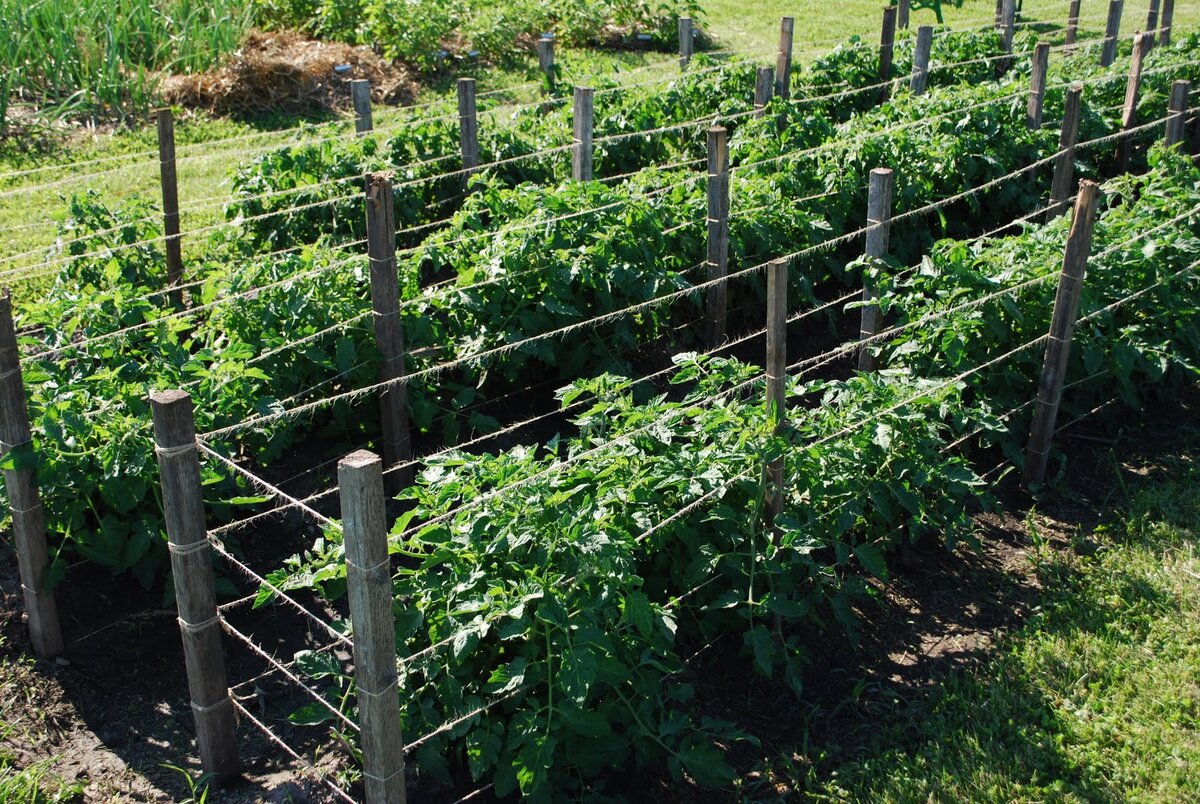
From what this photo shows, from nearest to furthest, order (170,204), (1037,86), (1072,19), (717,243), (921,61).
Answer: (717,243) < (170,204) < (1037,86) < (921,61) < (1072,19)

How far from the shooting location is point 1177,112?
8.12 m

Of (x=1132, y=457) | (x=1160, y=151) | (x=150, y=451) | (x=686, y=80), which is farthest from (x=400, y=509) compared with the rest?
(x=686, y=80)

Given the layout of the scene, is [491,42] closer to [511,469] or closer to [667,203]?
[667,203]

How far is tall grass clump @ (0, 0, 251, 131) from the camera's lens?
11312mm

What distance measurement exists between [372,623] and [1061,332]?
3.83 meters

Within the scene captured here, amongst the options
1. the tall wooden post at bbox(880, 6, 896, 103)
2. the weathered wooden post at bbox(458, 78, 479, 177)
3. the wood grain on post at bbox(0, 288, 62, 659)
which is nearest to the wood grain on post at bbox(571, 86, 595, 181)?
the weathered wooden post at bbox(458, 78, 479, 177)

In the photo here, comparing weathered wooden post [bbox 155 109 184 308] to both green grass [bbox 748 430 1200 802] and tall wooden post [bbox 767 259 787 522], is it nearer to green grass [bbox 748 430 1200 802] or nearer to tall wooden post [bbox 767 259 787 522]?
tall wooden post [bbox 767 259 787 522]

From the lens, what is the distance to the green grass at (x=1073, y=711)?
4160 mm

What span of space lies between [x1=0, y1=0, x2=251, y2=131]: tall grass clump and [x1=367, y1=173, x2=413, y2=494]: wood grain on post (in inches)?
270

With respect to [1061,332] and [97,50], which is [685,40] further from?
[1061,332]

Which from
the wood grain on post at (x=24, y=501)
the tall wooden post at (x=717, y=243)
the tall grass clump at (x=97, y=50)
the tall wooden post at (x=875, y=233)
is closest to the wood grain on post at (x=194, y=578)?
the wood grain on post at (x=24, y=501)

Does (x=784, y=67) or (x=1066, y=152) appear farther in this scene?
(x=784, y=67)

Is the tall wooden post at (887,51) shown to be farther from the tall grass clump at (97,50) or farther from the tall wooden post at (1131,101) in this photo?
the tall grass clump at (97,50)

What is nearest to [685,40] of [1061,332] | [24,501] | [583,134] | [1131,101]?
[1131,101]
